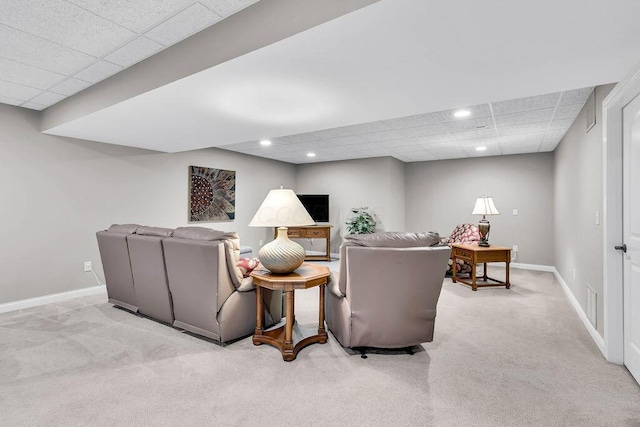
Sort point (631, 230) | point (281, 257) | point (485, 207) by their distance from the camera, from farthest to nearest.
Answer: point (485, 207), point (281, 257), point (631, 230)

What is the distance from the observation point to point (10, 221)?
362 centimetres

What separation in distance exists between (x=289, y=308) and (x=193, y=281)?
0.89 metres

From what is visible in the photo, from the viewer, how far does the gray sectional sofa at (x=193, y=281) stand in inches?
102

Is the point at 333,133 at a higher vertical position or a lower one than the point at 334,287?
higher

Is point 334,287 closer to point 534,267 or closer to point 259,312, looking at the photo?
point 259,312

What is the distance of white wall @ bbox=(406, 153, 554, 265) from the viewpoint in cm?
614

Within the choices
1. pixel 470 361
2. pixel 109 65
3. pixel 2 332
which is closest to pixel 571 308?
pixel 470 361

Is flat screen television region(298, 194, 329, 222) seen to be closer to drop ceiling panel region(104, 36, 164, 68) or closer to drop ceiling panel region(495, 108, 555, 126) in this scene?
drop ceiling panel region(495, 108, 555, 126)

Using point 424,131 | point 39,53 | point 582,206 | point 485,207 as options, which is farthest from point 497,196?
point 39,53

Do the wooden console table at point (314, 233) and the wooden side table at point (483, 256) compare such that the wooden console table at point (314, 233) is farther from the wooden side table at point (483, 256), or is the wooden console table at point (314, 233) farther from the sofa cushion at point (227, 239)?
the sofa cushion at point (227, 239)

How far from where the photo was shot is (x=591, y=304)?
114 inches

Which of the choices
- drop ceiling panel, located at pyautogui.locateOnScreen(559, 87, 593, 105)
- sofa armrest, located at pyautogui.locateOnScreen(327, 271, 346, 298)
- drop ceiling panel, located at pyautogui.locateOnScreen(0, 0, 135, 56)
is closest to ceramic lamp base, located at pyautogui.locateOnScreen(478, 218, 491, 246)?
drop ceiling panel, located at pyautogui.locateOnScreen(559, 87, 593, 105)

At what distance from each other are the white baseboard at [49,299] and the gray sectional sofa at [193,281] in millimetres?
1397

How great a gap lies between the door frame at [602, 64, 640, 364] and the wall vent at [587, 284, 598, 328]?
1.51 ft
